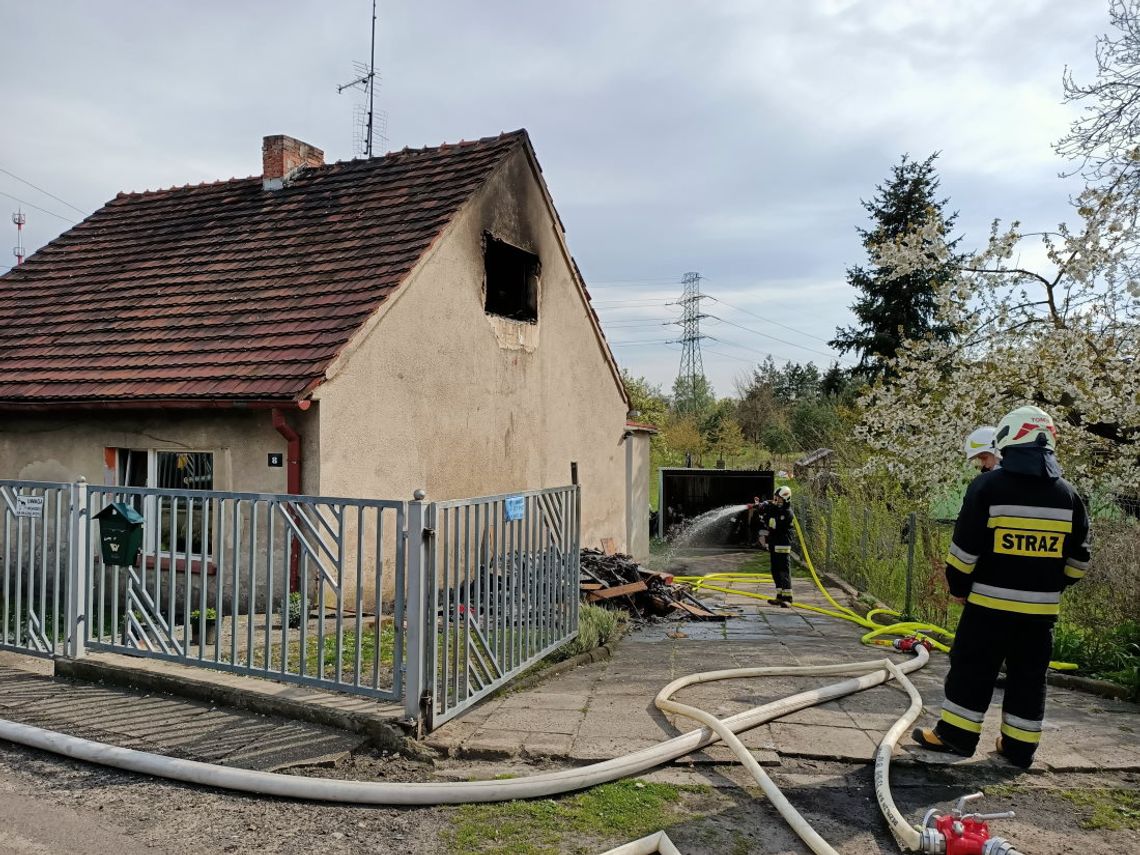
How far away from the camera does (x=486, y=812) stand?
13.3 feet

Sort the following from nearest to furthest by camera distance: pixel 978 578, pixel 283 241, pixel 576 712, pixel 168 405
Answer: pixel 978 578 < pixel 576 712 < pixel 168 405 < pixel 283 241

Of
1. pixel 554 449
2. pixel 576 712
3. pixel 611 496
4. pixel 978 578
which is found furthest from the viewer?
pixel 611 496

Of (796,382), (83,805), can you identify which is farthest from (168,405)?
(796,382)

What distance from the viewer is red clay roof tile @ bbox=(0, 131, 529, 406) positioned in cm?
938

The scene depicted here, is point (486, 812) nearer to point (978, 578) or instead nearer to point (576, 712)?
point (576, 712)

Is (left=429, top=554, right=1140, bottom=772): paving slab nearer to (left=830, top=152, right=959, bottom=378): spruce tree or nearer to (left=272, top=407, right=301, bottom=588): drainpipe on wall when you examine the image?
(left=272, top=407, right=301, bottom=588): drainpipe on wall

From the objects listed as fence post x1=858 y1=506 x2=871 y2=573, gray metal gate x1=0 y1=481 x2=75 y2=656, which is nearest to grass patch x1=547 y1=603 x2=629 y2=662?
gray metal gate x1=0 y1=481 x2=75 y2=656

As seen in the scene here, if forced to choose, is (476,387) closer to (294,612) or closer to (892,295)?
(294,612)

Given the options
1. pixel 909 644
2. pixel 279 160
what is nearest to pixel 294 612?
pixel 909 644

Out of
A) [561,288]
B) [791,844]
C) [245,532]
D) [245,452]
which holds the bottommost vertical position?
[791,844]

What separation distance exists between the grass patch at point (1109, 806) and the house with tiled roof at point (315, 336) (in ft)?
23.4

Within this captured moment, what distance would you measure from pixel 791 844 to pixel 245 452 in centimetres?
726

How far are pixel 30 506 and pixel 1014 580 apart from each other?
734cm

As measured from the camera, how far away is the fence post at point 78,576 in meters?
6.22
